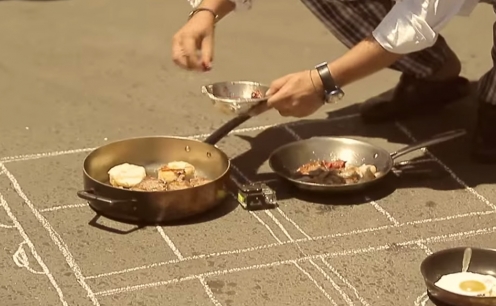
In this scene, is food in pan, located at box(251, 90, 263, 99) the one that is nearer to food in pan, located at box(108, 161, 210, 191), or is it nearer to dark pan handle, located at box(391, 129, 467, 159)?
food in pan, located at box(108, 161, 210, 191)

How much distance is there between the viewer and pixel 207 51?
1998 millimetres

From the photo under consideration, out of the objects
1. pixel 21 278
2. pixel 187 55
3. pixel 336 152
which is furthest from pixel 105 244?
pixel 336 152

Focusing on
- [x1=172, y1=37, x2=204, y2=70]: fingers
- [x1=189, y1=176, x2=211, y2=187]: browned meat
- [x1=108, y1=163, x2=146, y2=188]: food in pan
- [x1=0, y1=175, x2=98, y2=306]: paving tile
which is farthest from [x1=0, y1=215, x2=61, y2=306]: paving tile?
[x1=172, y1=37, x2=204, y2=70]: fingers

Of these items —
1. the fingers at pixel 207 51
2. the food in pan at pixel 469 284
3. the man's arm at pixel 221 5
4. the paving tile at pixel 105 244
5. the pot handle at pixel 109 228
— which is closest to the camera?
the food in pan at pixel 469 284

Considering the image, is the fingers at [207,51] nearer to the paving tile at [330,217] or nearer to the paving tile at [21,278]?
the paving tile at [330,217]

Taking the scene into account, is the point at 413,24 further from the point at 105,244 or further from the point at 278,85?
the point at 105,244

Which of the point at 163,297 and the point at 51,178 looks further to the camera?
the point at 51,178

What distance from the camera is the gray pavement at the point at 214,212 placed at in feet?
5.57

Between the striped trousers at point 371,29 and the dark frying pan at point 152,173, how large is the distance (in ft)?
1.21

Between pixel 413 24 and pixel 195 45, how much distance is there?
449 mm

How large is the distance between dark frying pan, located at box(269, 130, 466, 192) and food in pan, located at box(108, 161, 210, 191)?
196 mm

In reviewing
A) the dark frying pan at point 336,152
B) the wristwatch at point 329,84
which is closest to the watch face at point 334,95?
the wristwatch at point 329,84

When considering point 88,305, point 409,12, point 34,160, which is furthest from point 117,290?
point 409,12

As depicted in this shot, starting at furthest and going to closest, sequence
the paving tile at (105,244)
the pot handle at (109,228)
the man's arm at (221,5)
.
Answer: the man's arm at (221,5) < the pot handle at (109,228) < the paving tile at (105,244)
